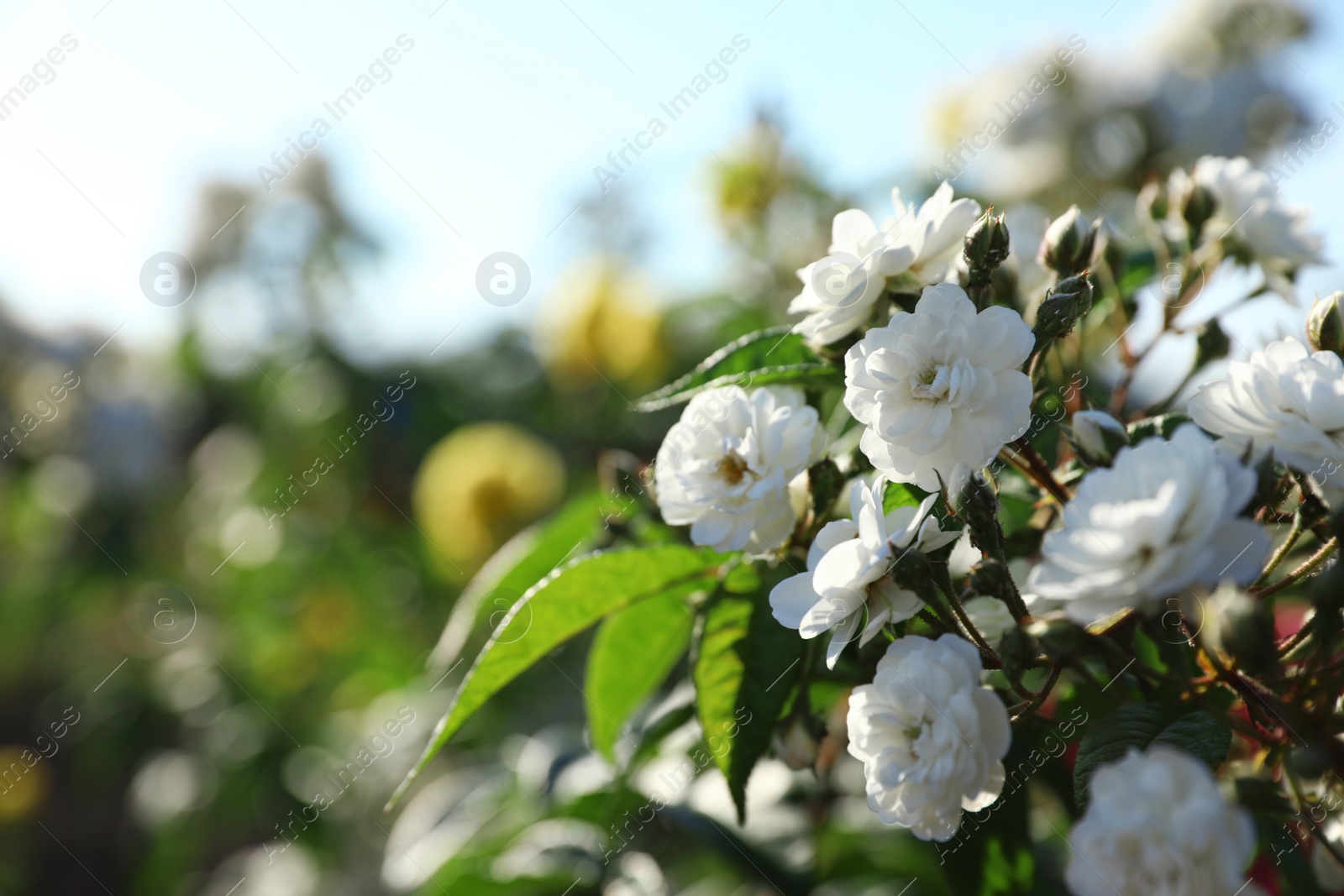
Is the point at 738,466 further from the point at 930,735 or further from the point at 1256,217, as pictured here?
the point at 1256,217

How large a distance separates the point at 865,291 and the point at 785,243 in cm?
120

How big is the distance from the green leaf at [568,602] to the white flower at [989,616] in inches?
7.2

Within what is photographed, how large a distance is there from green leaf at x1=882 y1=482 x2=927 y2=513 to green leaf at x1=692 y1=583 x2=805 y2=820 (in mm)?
98

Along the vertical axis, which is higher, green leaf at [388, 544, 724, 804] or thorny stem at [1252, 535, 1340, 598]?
green leaf at [388, 544, 724, 804]

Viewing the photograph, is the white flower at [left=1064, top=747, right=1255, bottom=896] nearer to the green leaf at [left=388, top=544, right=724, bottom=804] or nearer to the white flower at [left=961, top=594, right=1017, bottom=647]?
the white flower at [left=961, top=594, right=1017, bottom=647]

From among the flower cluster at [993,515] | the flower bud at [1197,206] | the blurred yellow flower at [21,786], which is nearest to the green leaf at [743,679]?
the flower cluster at [993,515]

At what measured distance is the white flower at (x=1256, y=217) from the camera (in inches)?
27.6

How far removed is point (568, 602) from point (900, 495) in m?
0.24

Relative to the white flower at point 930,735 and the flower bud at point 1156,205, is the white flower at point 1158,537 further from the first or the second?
the flower bud at point 1156,205

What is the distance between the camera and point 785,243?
5.56 ft

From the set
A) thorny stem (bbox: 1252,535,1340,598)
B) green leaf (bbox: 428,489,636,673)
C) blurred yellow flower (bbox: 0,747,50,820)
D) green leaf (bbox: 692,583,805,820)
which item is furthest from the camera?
blurred yellow flower (bbox: 0,747,50,820)

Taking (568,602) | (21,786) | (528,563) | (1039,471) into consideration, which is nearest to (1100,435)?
(1039,471)

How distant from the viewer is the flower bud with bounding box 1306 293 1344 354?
1.70 ft

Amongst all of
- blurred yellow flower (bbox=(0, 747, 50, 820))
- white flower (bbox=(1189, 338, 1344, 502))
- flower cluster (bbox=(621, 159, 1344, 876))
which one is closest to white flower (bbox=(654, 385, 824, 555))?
flower cluster (bbox=(621, 159, 1344, 876))
